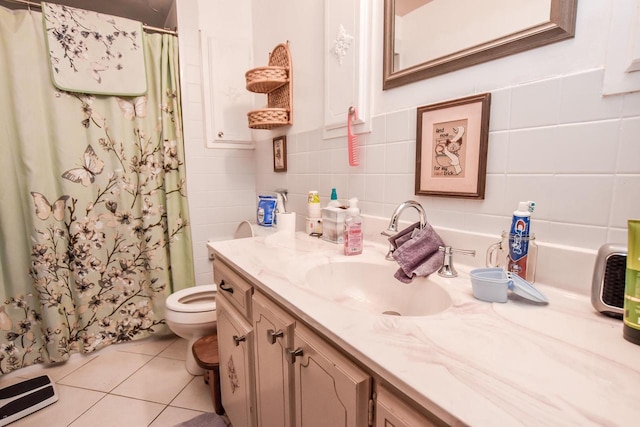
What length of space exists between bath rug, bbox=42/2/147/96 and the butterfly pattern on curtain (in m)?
0.07

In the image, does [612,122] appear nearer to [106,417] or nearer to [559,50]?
[559,50]

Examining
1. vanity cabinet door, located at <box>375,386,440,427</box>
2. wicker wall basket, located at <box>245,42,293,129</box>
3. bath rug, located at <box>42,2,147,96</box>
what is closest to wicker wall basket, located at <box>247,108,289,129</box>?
wicker wall basket, located at <box>245,42,293,129</box>

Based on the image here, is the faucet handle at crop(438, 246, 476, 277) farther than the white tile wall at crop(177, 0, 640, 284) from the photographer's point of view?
Yes

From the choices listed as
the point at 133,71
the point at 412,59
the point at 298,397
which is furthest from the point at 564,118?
the point at 133,71

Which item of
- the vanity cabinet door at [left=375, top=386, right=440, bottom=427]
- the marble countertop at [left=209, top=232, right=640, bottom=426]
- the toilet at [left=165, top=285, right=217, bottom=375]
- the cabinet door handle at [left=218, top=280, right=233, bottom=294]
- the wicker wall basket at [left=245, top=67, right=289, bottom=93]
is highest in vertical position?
the wicker wall basket at [left=245, top=67, right=289, bottom=93]

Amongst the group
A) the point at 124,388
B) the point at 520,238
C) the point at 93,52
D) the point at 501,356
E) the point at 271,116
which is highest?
the point at 93,52

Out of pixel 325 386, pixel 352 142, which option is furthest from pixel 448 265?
pixel 352 142

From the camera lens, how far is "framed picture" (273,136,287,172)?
1.67m

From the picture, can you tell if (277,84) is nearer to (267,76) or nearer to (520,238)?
(267,76)

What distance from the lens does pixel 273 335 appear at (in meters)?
0.74

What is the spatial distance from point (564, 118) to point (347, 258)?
2.12 ft

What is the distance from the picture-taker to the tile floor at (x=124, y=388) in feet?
4.42

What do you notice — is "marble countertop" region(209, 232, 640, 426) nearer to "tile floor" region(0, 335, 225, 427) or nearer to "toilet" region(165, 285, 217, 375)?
"toilet" region(165, 285, 217, 375)

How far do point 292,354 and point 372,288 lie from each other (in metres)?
0.36
